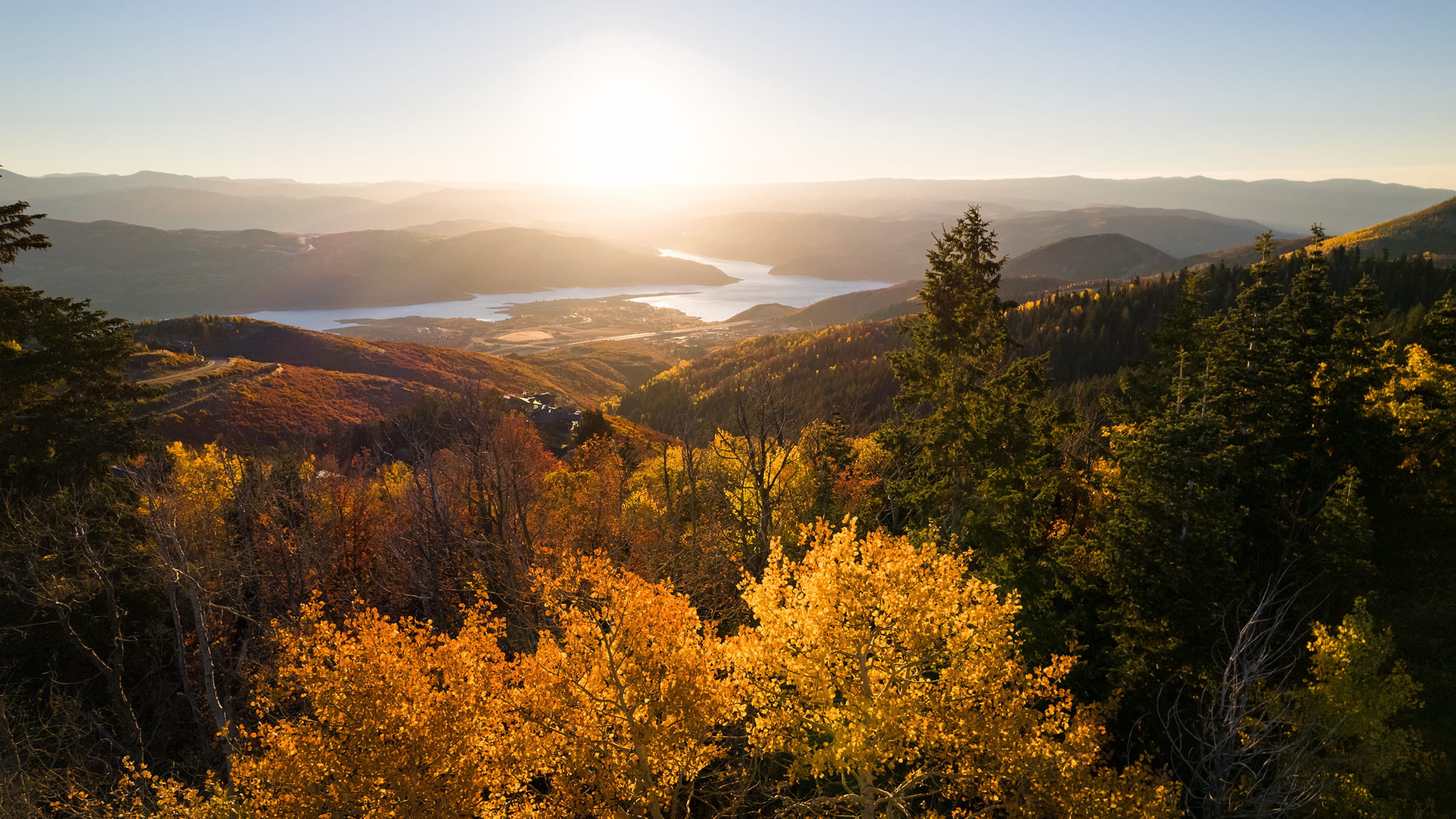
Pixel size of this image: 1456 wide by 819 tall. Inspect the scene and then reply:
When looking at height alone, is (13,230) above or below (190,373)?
above

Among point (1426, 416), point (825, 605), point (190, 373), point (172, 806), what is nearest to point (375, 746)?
point (172, 806)

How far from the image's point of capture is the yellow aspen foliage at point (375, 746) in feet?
49.5

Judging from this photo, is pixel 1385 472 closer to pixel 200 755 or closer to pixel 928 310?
pixel 928 310

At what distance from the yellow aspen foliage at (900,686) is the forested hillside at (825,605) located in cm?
11

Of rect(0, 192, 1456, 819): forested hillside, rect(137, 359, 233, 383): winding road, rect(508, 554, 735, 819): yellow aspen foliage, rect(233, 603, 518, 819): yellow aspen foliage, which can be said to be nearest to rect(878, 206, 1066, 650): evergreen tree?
rect(0, 192, 1456, 819): forested hillside

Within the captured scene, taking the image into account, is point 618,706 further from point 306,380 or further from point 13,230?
point 306,380

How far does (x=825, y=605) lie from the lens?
50.4ft

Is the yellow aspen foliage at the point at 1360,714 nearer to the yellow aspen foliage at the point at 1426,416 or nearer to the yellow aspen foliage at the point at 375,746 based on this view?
the yellow aspen foliage at the point at 1426,416

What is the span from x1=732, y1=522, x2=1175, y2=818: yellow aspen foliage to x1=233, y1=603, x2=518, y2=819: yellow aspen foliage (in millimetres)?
7018

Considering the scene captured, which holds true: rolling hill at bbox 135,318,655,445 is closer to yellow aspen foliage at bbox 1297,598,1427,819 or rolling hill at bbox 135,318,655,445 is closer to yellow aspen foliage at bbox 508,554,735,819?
yellow aspen foliage at bbox 508,554,735,819

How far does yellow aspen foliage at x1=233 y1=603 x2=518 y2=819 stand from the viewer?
49.5 ft

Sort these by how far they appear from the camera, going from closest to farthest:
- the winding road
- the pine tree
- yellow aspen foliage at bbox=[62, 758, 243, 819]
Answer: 1. yellow aspen foliage at bbox=[62, 758, 243, 819]
2. the pine tree
3. the winding road

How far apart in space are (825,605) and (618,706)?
6.13 metres

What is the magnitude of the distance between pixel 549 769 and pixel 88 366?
28516 millimetres
